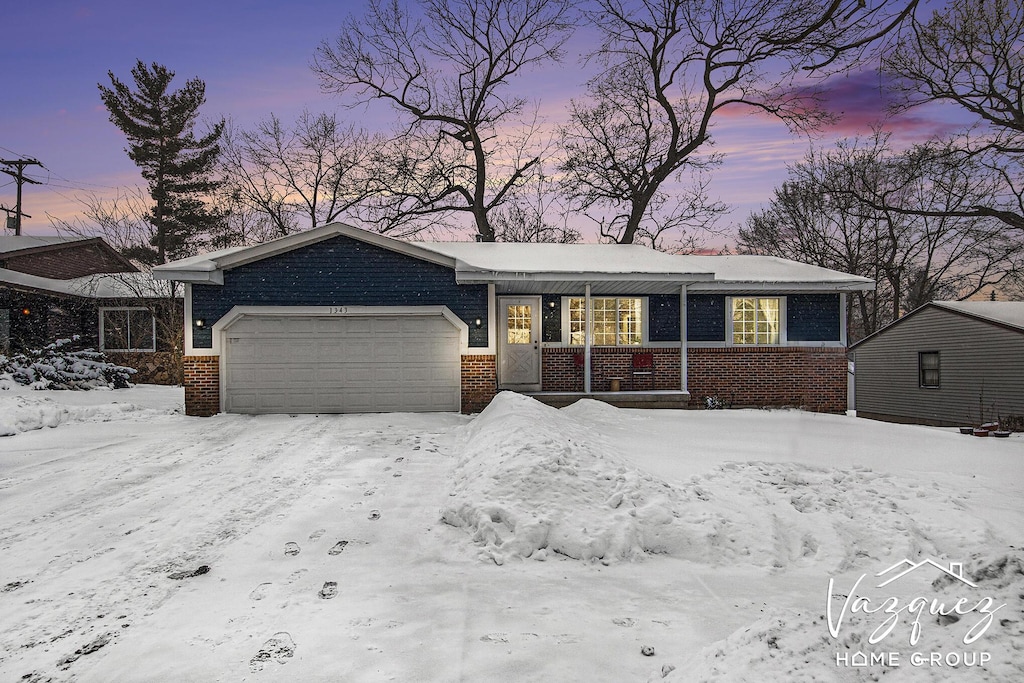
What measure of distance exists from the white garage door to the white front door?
6.94 feet

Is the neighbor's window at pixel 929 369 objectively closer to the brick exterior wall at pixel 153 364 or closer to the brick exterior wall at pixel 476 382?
the brick exterior wall at pixel 476 382

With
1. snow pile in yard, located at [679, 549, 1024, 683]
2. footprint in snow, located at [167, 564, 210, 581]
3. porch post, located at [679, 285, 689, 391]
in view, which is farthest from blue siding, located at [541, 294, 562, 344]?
snow pile in yard, located at [679, 549, 1024, 683]

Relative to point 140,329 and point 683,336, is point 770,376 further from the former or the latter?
point 140,329

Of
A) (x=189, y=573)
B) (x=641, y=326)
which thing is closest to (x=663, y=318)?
(x=641, y=326)

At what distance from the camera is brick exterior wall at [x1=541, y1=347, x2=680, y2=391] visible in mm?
14281

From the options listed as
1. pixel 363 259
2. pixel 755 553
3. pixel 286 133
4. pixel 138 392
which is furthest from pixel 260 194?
pixel 755 553

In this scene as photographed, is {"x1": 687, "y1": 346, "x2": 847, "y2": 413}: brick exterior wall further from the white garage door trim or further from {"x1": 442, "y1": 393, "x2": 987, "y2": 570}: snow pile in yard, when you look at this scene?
{"x1": 442, "y1": 393, "x2": 987, "y2": 570}: snow pile in yard

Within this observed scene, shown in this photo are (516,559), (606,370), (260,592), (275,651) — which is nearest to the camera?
(275,651)

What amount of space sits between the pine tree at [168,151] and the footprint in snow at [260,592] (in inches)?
1076

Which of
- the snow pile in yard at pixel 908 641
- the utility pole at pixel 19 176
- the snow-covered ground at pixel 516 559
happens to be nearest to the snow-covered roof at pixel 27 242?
the utility pole at pixel 19 176

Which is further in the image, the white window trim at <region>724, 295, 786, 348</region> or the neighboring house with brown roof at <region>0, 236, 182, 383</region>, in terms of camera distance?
the neighboring house with brown roof at <region>0, 236, 182, 383</region>

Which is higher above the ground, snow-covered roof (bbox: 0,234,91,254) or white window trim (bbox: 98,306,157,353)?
snow-covered roof (bbox: 0,234,91,254)

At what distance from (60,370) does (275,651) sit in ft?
57.0

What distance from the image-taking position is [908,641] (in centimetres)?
239
